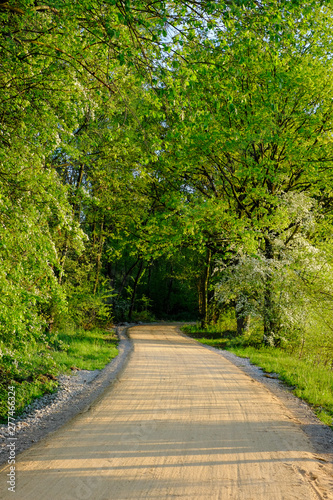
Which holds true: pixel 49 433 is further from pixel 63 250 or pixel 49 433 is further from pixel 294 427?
pixel 63 250

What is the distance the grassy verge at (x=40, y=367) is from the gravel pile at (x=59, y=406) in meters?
0.18

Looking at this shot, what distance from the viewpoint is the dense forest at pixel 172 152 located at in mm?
5469

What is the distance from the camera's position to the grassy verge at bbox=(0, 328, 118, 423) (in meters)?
5.93

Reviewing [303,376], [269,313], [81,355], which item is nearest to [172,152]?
[269,313]

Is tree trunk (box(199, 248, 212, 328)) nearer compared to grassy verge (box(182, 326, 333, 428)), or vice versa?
grassy verge (box(182, 326, 333, 428))

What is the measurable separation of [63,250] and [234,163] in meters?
8.59

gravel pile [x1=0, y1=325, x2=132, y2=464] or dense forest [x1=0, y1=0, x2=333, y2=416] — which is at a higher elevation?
dense forest [x1=0, y1=0, x2=333, y2=416]

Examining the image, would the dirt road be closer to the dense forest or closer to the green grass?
the dense forest

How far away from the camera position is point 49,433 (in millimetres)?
4855

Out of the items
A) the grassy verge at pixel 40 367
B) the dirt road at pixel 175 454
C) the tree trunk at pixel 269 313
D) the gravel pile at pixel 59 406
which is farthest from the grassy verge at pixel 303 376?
the grassy verge at pixel 40 367

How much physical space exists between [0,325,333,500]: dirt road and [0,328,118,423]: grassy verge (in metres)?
1.18

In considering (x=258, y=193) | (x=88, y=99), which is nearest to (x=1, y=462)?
(x=88, y=99)

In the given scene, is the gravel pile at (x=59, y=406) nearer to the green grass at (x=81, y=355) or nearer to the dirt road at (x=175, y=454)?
the dirt road at (x=175, y=454)

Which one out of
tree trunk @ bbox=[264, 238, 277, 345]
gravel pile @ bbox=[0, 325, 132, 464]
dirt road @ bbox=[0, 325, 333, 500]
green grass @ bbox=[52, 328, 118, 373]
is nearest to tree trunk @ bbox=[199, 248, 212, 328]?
tree trunk @ bbox=[264, 238, 277, 345]
